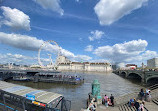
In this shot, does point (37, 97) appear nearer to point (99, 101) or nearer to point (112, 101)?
point (99, 101)

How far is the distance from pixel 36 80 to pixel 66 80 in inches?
549

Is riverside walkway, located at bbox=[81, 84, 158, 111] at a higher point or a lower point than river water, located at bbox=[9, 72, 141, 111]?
higher

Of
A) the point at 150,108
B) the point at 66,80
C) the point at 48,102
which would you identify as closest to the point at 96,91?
the point at 150,108

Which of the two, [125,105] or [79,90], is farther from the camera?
[79,90]

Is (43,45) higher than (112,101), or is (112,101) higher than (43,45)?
(43,45)

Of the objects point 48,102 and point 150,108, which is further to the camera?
point 150,108

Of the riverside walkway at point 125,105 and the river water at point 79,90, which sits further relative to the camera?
the river water at point 79,90

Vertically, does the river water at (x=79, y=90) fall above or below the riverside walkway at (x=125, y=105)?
below

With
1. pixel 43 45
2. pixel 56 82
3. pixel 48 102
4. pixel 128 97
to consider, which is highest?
pixel 43 45

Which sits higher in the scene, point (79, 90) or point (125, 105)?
point (125, 105)

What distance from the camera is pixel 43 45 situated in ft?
477

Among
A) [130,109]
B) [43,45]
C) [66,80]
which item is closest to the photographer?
[130,109]

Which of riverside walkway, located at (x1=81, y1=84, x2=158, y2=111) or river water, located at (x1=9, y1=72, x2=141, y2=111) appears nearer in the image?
riverside walkway, located at (x1=81, y1=84, x2=158, y2=111)

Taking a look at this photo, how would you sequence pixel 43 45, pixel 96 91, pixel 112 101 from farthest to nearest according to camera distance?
pixel 43 45 → pixel 96 91 → pixel 112 101
